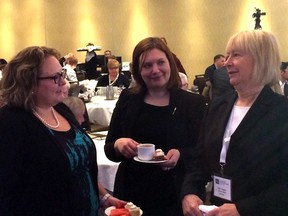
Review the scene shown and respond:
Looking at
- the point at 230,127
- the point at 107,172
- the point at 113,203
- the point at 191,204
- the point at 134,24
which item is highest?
the point at 134,24

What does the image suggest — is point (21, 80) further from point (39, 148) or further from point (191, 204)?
point (191, 204)

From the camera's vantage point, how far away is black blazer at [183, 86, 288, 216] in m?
1.57

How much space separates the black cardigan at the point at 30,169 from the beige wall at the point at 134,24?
11042mm

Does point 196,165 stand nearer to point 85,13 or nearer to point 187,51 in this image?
point 187,51

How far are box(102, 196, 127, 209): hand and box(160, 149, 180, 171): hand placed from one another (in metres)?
0.29

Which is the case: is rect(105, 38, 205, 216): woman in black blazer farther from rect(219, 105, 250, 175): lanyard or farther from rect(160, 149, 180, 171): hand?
rect(219, 105, 250, 175): lanyard

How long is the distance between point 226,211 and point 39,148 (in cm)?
81

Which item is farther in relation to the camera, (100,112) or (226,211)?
(100,112)

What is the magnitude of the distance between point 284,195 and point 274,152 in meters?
0.17

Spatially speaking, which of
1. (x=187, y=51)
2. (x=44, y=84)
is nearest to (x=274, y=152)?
(x=44, y=84)

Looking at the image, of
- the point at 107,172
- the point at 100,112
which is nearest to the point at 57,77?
the point at 107,172

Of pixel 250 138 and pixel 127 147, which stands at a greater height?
pixel 250 138

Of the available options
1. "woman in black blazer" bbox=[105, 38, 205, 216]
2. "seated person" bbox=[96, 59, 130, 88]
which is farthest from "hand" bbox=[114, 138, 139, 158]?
"seated person" bbox=[96, 59, 130, 88]

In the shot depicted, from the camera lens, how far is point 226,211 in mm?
1601
